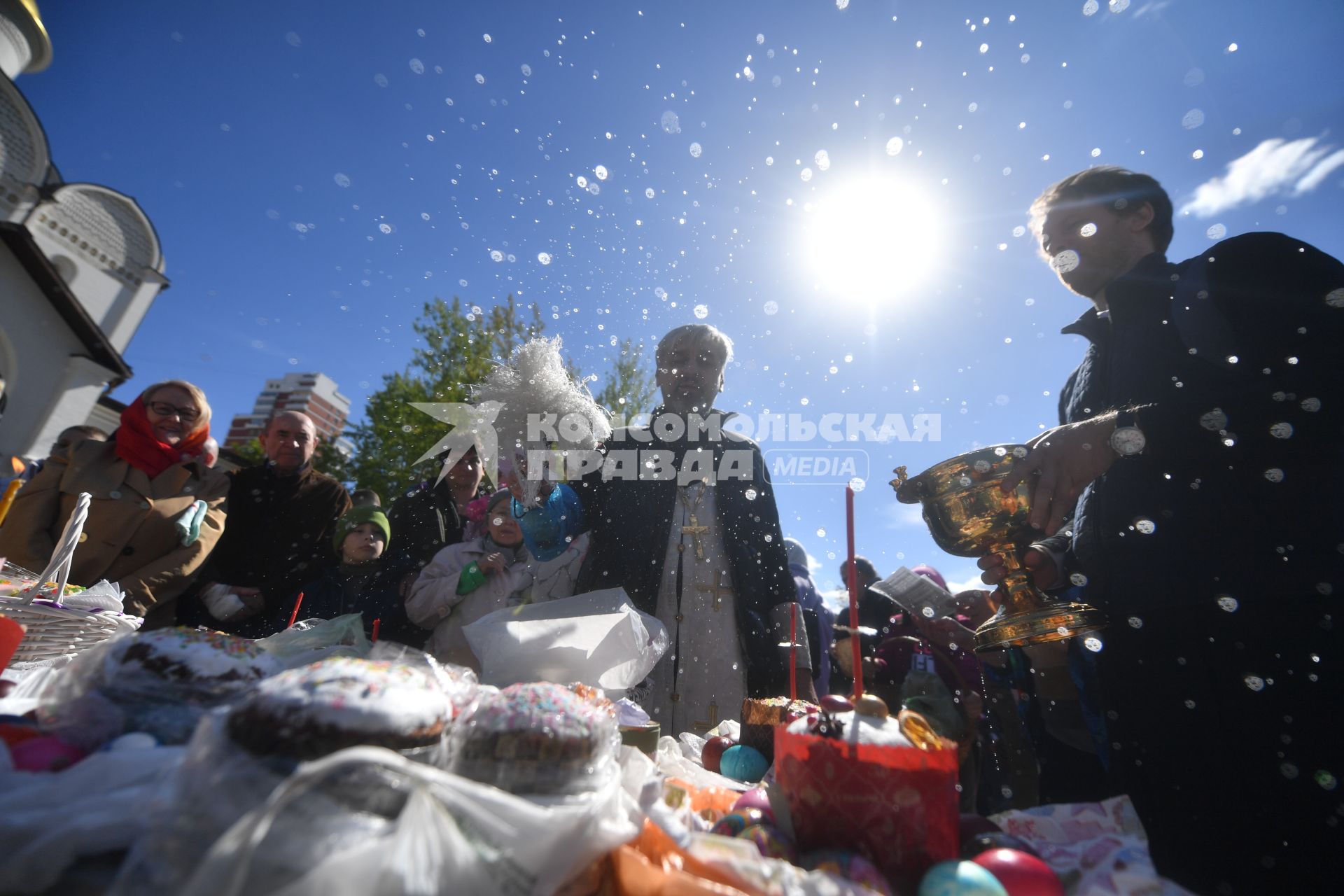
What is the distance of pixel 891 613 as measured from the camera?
5.13 metres

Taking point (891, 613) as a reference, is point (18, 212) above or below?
above

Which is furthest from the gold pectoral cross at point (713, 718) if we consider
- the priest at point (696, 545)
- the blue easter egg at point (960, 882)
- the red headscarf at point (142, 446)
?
the red headscarf at point (142, 446)

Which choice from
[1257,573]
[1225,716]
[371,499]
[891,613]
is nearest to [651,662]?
[1225,716]

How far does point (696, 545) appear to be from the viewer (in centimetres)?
288

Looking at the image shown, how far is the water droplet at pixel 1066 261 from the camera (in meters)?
1.89

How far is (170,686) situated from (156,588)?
2868 millimetres

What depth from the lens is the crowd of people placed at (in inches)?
51.4

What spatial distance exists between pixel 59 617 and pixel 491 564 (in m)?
1.56

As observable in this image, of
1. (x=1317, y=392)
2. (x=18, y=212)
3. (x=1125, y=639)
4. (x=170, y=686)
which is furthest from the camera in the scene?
(x=18, y=212)

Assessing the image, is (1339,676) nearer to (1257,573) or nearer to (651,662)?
(1257,573)

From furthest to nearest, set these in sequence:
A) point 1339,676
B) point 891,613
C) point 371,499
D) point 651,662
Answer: point 891,613 < point 371,499 < point 651,662 < point 1339,676

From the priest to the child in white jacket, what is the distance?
7.6 inches

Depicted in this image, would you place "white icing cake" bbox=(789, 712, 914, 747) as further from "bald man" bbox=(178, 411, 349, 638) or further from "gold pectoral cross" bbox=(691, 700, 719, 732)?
"bald man" bbox=(178, 411, 349, 638)

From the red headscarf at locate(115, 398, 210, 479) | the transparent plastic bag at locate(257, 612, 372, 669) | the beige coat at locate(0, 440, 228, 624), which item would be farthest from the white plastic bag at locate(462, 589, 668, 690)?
the red headscarf at locate(115, 398, 210, 479)
